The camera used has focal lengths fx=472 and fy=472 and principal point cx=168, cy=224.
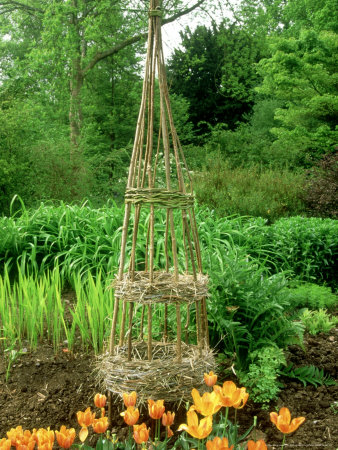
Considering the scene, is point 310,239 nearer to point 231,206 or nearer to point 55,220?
point 231,206

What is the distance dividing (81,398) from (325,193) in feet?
19.7

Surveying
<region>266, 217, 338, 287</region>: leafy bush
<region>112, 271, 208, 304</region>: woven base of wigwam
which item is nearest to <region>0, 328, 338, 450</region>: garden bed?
<region>112, 271, 208, 304</region>: woven base of wigwam

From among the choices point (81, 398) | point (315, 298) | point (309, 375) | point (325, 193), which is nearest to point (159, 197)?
point (81, 398)

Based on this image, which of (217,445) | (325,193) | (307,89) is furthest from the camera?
(307,89)

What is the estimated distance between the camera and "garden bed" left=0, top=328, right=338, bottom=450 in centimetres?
224

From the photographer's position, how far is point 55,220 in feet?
17.9

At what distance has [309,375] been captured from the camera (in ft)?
8.86

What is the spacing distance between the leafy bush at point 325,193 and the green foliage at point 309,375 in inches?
204

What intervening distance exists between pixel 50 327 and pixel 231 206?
14.4 feet

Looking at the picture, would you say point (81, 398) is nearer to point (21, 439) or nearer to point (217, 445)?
point (21, 439)

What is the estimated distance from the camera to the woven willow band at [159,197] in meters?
2.20

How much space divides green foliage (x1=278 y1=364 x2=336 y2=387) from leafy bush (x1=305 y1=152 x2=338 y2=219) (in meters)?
5.17

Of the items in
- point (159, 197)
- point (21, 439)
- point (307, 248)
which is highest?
point (159, 197)

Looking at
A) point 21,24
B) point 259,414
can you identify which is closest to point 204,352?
point 259,414
